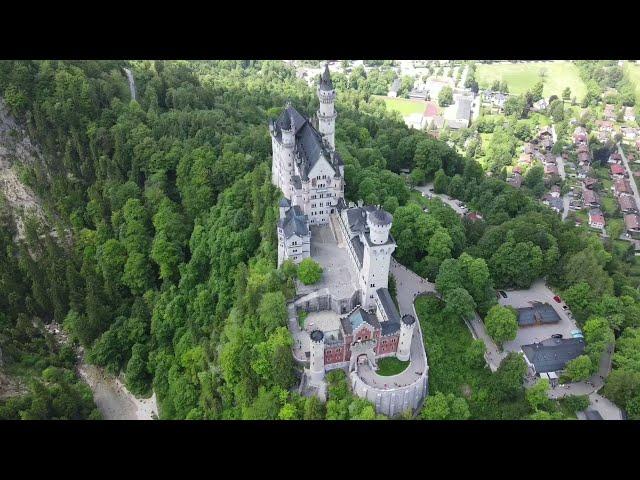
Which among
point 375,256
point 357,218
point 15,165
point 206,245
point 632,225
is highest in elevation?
point 357,218

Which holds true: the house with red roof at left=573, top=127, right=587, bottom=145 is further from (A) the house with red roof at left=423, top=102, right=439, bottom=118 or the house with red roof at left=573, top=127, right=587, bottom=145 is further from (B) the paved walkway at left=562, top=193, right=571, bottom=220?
(A) the house with red roof at left=423, top=102, right=439, bottom=118

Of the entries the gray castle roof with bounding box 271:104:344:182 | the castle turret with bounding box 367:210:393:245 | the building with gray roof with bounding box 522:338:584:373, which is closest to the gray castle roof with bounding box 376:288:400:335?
the castle turret with bounding box 367:210:393:245

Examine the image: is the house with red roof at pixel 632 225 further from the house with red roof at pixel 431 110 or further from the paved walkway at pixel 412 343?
the house with red roof at pixel 431 110

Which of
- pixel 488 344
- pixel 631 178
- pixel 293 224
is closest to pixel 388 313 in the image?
pixel 293 224

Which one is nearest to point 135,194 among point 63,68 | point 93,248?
point 93,248

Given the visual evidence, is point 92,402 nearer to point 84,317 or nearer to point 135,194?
point 84,317

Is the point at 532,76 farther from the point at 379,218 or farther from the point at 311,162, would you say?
the point at 379,218
